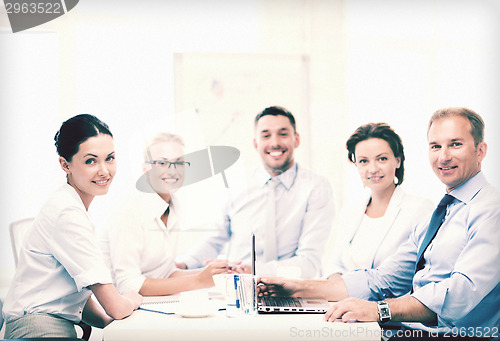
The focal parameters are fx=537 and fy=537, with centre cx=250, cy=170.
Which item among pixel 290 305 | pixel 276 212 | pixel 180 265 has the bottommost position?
pixel 180 265

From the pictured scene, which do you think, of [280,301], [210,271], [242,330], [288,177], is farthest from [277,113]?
[242,330]

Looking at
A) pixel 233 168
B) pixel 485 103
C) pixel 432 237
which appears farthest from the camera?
pixel 233 168

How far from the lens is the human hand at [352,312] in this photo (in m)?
1.86

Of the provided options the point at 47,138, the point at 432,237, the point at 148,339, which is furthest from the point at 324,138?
the point at 148,339

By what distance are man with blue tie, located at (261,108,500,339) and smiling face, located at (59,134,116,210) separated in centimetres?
88

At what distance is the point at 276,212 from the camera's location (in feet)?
11.6

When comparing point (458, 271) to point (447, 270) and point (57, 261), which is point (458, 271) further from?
point (57, 261)

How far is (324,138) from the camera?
356 centimetres

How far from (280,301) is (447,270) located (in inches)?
29.0

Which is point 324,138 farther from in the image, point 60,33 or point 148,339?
point 148,339

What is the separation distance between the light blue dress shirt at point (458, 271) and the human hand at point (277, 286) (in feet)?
0.92

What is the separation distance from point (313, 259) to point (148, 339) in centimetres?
174

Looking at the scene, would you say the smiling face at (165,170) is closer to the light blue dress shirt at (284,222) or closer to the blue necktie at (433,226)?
the light blue dress shirt at (284,222)

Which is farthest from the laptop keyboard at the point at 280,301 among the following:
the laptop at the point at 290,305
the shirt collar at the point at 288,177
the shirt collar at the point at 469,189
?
the shirt collar at the point at 288,177
